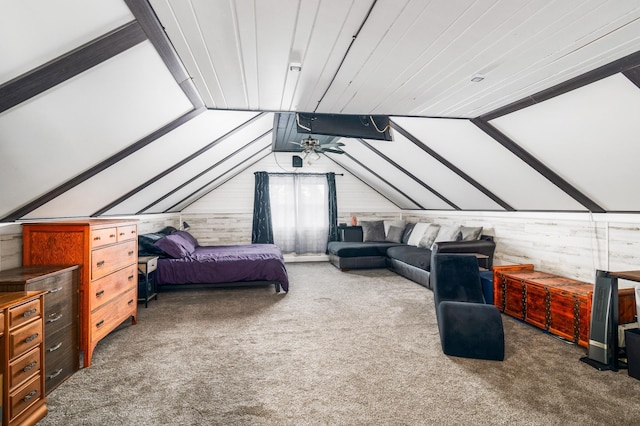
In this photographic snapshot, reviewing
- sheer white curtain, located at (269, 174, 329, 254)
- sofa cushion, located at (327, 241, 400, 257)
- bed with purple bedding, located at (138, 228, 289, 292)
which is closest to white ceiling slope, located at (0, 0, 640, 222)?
bed with purple bedding, located at (138, 228, 289, 292)

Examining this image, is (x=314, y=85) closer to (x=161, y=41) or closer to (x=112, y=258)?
(x=161, y=41)

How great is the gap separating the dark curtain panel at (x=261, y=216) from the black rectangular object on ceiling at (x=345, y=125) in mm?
3814

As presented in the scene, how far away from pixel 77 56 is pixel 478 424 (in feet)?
9.73

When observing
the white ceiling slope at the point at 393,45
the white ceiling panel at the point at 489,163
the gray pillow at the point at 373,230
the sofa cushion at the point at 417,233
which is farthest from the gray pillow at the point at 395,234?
the white ceiling slope at the point at 393,45

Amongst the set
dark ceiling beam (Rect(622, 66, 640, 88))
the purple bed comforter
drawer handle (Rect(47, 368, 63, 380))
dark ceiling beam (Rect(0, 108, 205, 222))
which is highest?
dark ceiling beam (Rect(622, 66, 640, 88))

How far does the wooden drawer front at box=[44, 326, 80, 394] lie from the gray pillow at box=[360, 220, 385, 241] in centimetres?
566

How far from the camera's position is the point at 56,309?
2.37m

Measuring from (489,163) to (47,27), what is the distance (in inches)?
161

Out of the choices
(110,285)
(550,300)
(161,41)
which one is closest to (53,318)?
(110,285)

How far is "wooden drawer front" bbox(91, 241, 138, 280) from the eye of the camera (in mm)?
2784

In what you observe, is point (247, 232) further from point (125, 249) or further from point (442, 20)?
point (442, 20)

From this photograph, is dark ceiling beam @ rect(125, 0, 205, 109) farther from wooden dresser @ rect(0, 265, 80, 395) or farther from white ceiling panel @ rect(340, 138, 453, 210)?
white ceiling panel @ rect(340, 138, 453, 210)

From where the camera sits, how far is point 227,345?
310cm

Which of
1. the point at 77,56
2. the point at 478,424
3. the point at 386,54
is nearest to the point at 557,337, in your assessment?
the point at 478,424
